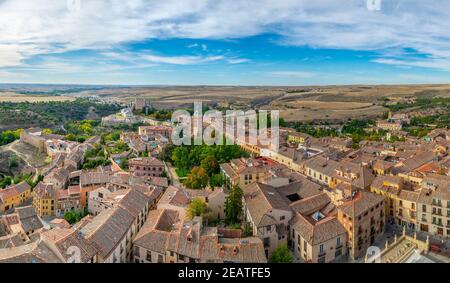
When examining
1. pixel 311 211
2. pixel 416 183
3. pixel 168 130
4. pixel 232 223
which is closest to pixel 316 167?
pixel 416 183

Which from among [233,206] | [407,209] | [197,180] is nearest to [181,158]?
[197,180]

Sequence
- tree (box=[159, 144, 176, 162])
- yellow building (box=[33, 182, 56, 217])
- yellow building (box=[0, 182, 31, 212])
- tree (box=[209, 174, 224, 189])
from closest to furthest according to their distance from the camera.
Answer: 1. yellow building (box=[33, 182, 56, 217])
2. tree (box=[209, 174, 224, 189])
3. yellow building (box=[0, 182, 31, 212])
4. tree (box=[159, 144, 176, 162])

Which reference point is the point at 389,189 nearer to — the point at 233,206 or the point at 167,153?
the point at 233,206

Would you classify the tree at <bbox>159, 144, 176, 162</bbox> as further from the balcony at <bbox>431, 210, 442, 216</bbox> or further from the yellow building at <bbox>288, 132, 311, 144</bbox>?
the balcony at <bbox>431, 210, 442, 216</bbox>

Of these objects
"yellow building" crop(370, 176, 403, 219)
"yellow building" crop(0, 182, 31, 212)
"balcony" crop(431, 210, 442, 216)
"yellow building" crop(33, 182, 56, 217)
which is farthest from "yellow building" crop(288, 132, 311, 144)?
"yellow building" crop(0, 182, 31, 212)

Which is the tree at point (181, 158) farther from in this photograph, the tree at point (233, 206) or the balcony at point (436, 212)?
the balcony at point (436, 212)
